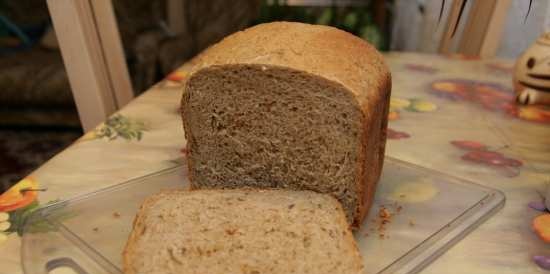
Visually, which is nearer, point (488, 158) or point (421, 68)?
point (488, 158)

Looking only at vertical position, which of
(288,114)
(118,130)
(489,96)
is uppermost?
(288,114)

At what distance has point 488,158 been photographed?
1.46 metres

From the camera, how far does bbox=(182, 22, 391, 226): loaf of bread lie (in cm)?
104

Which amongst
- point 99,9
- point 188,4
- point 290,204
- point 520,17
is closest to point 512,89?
point 520,17

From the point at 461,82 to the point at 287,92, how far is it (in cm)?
126

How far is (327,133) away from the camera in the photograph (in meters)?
1.07

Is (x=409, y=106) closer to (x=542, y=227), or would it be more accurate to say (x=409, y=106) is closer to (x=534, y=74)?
(x=534, y=74)

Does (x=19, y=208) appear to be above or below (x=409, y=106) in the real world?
above

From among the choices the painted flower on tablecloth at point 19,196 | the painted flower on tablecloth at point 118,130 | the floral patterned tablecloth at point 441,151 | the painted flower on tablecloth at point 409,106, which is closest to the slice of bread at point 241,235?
the floral patterned tablecloth at point 441,151

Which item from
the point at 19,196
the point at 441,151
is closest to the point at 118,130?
the point at 19,196

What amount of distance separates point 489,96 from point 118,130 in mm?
1358

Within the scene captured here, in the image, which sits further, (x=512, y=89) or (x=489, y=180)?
(x=512, y=89)

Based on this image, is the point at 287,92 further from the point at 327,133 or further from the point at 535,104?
the point at 535,104

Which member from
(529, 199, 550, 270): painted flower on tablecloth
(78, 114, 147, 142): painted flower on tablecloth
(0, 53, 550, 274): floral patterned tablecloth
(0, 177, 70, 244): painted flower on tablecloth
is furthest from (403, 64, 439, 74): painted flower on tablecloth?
(0, 177, 70, 244): painted flower on tablecloth
